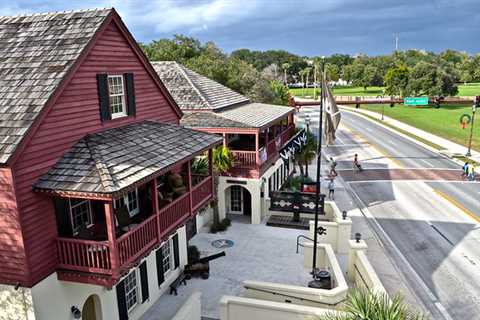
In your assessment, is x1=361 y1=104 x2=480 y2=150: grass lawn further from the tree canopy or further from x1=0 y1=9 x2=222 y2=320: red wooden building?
x1=0 y1=9 x2=222 y2=320: red wooden building

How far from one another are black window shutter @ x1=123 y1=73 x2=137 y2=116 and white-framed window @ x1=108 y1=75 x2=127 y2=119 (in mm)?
162

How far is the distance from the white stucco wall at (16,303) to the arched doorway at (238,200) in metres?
14.9

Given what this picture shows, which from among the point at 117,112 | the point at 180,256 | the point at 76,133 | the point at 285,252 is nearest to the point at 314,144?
the point at 285,252

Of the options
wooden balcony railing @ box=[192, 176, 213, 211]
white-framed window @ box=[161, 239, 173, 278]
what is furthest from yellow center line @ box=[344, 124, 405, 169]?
white-framed window @ box=[161, 239, 173, 278]

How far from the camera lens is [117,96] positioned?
43.6 ft

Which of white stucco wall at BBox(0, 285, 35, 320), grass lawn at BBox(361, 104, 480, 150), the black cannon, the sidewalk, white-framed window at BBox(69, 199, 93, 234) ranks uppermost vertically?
white-framed window at BBox(69, 199, 93, 234)

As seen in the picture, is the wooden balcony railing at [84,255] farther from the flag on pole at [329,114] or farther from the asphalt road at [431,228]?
the asphalt road at [431,228]

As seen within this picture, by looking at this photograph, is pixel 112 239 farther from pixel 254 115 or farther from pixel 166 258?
pixel 254 115

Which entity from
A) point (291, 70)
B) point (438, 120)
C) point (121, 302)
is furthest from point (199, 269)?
point (291, 70)

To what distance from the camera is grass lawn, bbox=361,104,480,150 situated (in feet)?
170

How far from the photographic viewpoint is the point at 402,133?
186ft

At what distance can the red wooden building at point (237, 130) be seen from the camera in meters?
21.8

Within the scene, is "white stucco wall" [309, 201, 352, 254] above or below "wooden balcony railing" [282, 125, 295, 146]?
below

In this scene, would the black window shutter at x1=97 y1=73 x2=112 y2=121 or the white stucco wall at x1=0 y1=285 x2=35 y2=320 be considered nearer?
the white stucco wall at x1=0 y1=285 x2=35 y2=320
